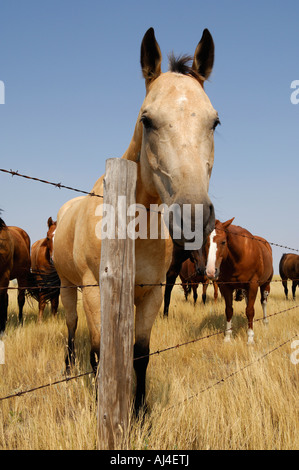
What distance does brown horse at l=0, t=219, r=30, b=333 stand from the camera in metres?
5.88

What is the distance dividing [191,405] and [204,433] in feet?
1.17

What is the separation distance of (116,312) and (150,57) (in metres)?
1.90

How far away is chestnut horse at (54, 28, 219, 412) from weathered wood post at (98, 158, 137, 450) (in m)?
0.29

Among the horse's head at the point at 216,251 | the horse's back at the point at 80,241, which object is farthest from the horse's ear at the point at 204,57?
the horse's head at the point at 216,251

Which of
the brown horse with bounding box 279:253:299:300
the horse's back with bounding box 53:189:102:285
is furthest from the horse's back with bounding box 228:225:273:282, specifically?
the brown horse with bounding box 279:253:299:300

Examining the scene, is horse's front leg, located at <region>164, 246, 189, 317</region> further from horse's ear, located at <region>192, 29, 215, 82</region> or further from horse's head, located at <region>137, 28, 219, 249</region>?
horse's head, located at <region>137, 28, 219, 249</region>

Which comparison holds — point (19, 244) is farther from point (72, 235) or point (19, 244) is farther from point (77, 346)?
point (72, 235)

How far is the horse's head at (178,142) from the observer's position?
169cm

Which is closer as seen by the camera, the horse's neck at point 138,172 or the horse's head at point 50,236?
the horse's neck at point 138,172

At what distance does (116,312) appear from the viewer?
182 centimetres

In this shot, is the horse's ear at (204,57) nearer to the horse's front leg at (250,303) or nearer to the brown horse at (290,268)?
the horse's front leg at (250,303)

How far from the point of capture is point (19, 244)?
7801mm

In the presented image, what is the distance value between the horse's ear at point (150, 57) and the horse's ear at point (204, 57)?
33cm
